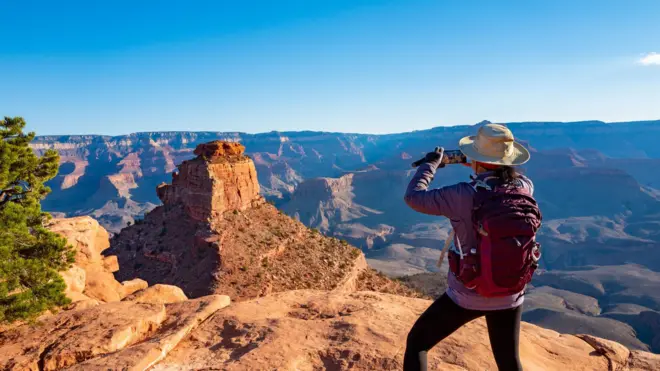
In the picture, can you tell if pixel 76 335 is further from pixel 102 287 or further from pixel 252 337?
pixel 102 287

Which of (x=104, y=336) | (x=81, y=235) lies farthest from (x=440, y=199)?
(x=81, y=235)

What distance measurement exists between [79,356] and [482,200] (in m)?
5.78

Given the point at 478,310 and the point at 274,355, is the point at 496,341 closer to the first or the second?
the point at 478,310

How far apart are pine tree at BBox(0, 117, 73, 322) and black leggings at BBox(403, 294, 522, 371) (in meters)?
6.91

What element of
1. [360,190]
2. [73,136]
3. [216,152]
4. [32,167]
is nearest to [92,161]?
[73,136]

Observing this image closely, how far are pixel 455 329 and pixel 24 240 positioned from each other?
828cm

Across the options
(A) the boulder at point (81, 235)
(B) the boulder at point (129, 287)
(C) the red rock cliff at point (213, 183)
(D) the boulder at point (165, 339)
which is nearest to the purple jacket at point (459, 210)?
(D) the boulder at point (165, 339)

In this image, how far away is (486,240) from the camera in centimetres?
279

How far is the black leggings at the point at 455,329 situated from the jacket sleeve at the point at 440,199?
0.94 metres

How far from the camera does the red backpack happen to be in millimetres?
2746

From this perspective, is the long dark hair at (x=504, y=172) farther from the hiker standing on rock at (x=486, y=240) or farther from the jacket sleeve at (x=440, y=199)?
the jacket sleeve at (x=440, y=199)

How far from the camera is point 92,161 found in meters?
174

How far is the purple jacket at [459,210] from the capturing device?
3.02m

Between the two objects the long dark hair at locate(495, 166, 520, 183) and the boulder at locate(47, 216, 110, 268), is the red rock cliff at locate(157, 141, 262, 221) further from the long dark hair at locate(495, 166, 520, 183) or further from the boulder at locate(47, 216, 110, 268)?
the long dark hair at locate(495, 166, 520, 183)
